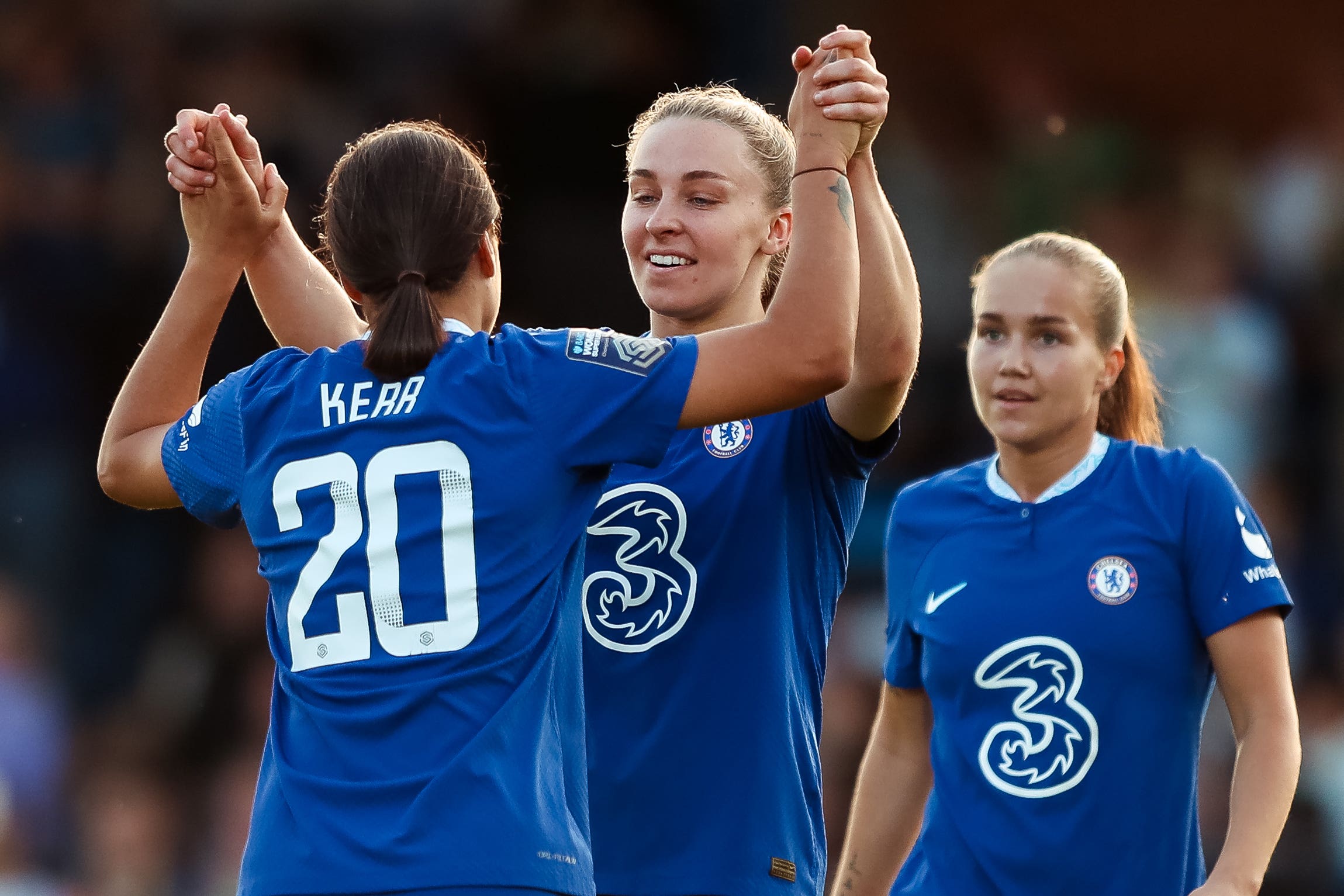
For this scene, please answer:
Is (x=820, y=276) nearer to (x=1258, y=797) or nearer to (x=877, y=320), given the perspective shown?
(x=877, y=320)

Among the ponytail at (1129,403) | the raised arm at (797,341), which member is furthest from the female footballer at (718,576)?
the ponytail at (1129,403)

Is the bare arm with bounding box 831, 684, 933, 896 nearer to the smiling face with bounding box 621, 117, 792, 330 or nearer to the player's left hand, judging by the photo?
the smiling face with bounding box 621, 117, 792, 330

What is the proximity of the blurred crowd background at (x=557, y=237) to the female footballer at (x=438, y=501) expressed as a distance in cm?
475

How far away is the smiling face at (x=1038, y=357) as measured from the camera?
3.69 meters

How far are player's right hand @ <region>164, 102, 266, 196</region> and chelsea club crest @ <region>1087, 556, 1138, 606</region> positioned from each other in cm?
187

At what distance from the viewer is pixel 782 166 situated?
3396mm

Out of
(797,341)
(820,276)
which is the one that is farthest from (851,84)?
(797,341)

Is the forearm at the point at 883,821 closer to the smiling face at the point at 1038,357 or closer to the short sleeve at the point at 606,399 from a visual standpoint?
the smiling face at the point at 1038,357

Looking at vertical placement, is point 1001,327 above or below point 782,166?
below

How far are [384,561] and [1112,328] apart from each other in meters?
2.02

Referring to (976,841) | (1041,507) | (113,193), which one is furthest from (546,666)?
(113,193)

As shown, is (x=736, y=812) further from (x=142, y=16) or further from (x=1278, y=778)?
(x=142, y=16)

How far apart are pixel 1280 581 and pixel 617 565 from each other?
1.34 m

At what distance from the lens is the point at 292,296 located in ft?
10.7
